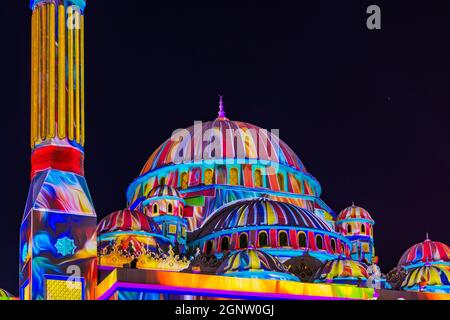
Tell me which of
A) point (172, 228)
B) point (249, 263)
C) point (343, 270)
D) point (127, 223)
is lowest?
point (249, 263)

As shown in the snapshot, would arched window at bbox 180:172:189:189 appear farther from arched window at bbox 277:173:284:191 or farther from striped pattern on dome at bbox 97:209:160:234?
striped pattern on dome at bbox 97:209:160:234

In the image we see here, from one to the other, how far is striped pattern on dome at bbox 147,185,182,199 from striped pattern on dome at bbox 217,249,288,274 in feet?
35.8

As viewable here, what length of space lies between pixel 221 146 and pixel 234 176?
1.71m

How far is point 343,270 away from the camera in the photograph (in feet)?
151

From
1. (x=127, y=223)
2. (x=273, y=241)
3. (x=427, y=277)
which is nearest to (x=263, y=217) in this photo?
(x=273, y=241)

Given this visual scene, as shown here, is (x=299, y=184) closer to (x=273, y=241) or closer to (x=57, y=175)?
(x=273, y=241)

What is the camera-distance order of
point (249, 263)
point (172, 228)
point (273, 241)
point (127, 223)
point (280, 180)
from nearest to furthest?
point (249, 263) → point (127, 223) → point (273, 241) → point (172, 228) → point (280, 180)

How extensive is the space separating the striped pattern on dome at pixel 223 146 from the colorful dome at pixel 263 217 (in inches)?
246

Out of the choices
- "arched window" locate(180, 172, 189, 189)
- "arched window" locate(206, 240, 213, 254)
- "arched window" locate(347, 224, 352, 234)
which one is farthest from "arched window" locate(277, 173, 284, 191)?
"arched window" locate(206, 240, 213, 254)

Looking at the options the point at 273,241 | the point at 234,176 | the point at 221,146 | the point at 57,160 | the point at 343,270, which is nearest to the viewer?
the point at 57,160

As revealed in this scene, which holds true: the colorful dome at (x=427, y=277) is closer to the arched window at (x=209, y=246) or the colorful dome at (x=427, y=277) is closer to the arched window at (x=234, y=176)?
the arched window at (x=209, y=246)

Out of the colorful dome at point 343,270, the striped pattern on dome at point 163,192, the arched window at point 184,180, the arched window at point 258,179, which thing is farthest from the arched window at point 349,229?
the colorful dome at point 343,270

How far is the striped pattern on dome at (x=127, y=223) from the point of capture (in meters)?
49.6

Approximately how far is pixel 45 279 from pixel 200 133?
2572 centimetres
